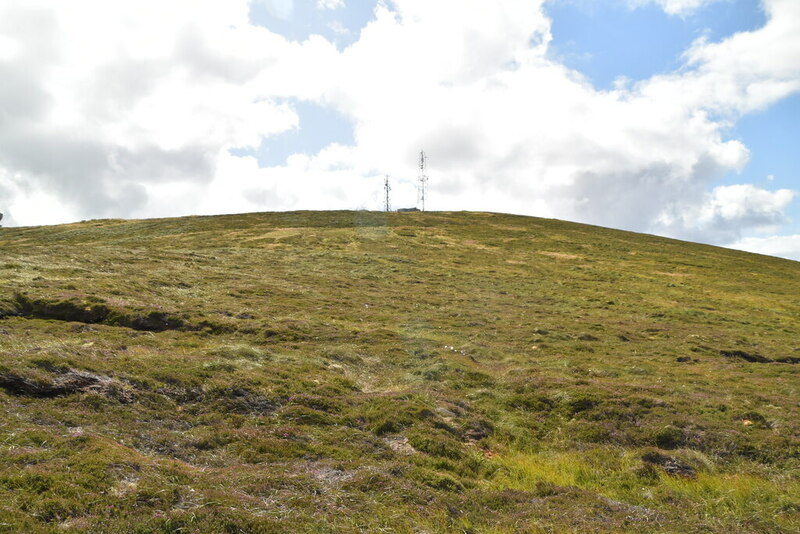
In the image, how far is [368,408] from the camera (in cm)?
1717

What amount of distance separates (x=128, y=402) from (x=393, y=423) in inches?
334

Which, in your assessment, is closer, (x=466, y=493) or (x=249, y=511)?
(x=249, y=511)

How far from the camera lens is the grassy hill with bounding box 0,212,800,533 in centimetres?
1013

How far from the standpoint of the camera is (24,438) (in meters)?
11.0

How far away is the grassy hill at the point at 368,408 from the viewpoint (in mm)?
10133

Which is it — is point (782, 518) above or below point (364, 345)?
below

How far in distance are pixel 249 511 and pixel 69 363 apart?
10.4 meters

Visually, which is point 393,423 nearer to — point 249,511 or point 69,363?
point 249,511

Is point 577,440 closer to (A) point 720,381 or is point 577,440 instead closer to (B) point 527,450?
(B) point 527,450

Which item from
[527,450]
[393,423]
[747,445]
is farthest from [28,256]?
[747,445]

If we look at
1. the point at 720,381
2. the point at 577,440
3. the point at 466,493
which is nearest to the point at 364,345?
the point at 577,440

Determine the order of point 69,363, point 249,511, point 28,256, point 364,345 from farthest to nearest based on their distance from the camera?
point 28,256
point 364,345
point 69,363
point 249,511

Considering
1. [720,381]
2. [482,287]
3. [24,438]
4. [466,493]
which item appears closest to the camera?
[24,438]

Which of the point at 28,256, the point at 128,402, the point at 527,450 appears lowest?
the point at 527,450
